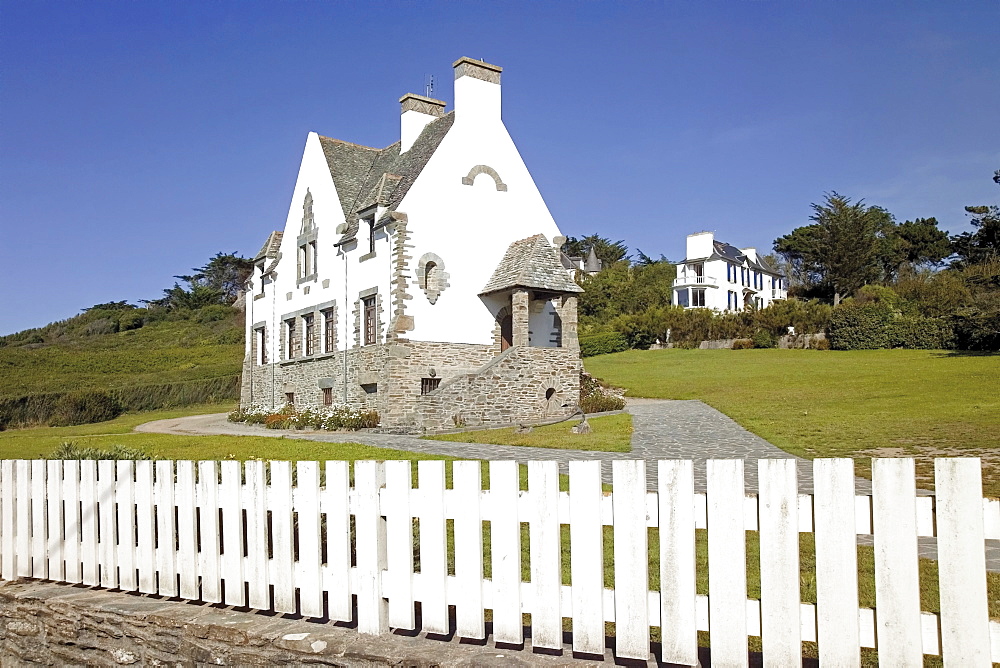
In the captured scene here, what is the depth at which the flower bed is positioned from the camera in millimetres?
24859

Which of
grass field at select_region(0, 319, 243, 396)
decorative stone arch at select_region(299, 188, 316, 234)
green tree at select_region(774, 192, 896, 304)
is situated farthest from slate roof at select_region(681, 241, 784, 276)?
decorative stone arch at select_region(299, 188, 316, 234)

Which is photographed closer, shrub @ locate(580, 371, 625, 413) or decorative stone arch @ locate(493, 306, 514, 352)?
shrub @ locate(580, 371, 625, 413)

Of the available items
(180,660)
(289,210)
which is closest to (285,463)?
(180,660)

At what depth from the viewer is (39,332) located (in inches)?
2552

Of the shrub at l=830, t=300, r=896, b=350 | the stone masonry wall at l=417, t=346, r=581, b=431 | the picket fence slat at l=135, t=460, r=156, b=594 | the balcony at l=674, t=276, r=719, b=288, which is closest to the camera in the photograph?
the picket fence slat at l=135, t=460, r=156, b=594

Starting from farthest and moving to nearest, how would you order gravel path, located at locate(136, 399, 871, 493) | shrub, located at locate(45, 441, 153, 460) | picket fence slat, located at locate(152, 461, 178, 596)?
gravel path, located at locate(136, 399, 871, 493)
shrub, located at locate(45, 441, 153, 460)
picket fence slat, located at locate(152, 461, 178, 596)

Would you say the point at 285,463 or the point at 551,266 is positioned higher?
the point at 551,266

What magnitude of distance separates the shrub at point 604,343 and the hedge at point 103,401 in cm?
2125

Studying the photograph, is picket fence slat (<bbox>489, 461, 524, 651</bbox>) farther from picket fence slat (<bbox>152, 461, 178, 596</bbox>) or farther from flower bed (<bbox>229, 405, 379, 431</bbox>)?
flower bed (<bbox>229, 405, 379, 431</bbox>)

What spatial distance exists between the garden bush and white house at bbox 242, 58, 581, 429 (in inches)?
864

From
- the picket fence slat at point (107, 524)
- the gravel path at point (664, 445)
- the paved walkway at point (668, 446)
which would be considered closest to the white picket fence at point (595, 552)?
the picket fence slat at point (107, 524)

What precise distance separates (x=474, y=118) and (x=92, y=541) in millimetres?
23682

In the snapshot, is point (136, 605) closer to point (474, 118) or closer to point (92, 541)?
point (92, 541)

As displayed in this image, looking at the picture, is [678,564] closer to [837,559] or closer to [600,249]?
[837,559]
